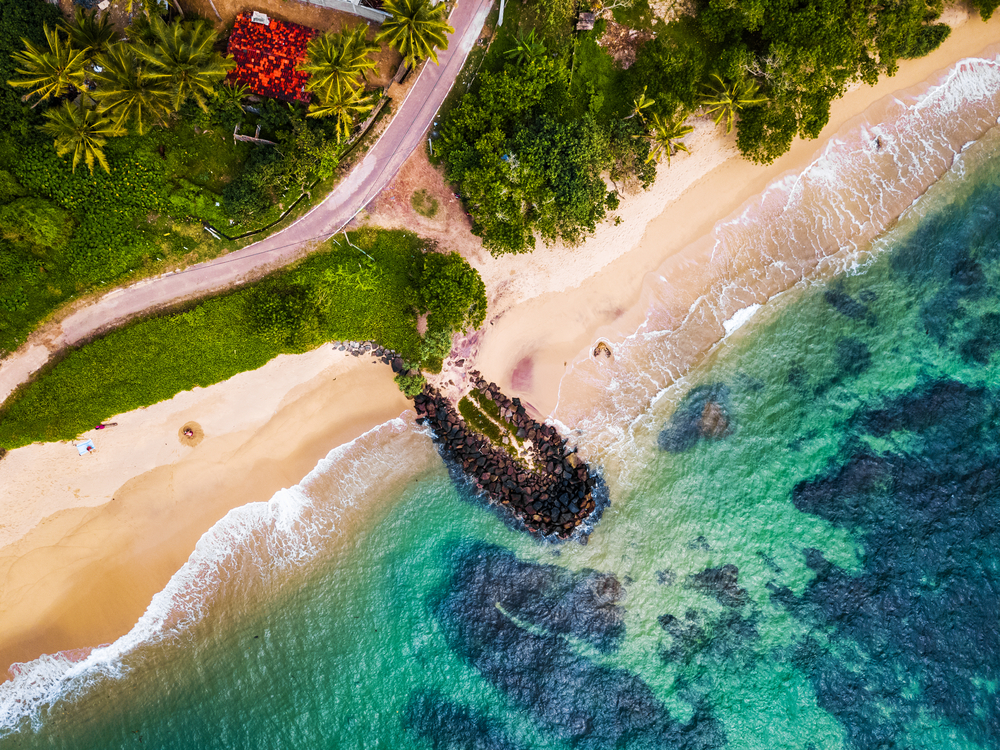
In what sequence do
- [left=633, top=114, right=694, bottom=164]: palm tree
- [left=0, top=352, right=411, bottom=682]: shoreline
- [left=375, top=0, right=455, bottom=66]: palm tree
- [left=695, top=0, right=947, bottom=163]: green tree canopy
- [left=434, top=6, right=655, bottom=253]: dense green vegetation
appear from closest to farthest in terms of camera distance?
1. [left=375, top=0, right=455, bottom=66]: palm tree
2. [left=434, top=6, right=655, bottom=253]: dense green vegetation
3. [left=695, top=0, right=947, bottom=163]: green tree canopy
4. [left=633, top=114, right=694, bottom=164]: palm tree
5. [left=0, top=352, right=411, bottom=682]: shoreline

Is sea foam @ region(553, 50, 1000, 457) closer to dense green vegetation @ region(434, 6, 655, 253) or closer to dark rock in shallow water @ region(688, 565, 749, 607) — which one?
dense green vegetation @ region(434, 6, 655, 253)

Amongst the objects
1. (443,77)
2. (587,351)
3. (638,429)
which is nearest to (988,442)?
(638,429)

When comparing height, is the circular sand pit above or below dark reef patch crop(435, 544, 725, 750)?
above

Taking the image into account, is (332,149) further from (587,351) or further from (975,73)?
(975,73)

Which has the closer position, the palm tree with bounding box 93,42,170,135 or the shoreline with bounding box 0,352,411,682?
the palm tree with bounding box 93,42,170,135

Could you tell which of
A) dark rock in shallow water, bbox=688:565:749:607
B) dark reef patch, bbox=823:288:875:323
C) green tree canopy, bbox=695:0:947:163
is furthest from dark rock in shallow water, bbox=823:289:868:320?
dark rock in shallow water, bbox=688:565:749:607

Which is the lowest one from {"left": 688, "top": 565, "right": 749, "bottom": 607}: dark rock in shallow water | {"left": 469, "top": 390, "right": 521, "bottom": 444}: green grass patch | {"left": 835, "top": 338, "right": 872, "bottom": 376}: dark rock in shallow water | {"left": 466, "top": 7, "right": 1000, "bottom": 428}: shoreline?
{"left": 688, "top": 565, "right": 749, "bottom": 607}: dark rock in shallow water

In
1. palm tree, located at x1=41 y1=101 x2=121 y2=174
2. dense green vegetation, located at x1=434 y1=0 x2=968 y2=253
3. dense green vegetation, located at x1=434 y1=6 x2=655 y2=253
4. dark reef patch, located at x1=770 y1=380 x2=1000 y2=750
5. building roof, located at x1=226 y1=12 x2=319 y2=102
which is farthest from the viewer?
dark reef patch, located at x1=770 y1=380 x2=1000 y2=750
